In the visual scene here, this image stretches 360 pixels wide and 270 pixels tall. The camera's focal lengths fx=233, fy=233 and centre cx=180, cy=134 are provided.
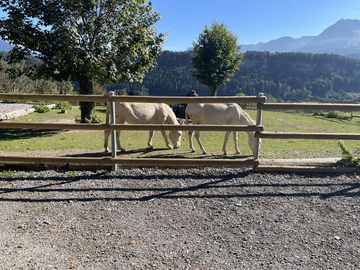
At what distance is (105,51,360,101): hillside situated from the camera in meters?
156

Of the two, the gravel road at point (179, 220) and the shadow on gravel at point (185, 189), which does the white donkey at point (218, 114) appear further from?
the shadow on gravel at point (185, 189)

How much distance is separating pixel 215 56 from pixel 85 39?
85.6ft

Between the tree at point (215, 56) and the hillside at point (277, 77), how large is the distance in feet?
351

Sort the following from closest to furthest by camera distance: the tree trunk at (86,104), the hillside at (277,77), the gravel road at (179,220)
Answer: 1. the gravel road at (179,220)
2. the tree trunk at (86,104)
3. the hillside at (277,77)

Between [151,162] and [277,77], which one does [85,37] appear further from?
[277,77]

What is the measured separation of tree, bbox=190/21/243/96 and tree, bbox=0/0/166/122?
22.8 metres

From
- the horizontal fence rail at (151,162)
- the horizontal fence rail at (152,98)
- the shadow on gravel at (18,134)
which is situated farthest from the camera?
the shadow on gravel at (18,134)

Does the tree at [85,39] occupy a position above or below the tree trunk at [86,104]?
above

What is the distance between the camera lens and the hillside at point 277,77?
511 feet

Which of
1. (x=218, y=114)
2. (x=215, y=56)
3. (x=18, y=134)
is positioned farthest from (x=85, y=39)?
(x=215, y=56)

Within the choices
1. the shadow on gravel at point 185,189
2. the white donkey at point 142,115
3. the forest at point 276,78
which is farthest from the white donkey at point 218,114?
the forest at point 276,78

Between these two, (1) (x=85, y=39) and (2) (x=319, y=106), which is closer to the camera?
(2) (x=319, y=106)

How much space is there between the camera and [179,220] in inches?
149

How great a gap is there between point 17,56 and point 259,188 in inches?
516
